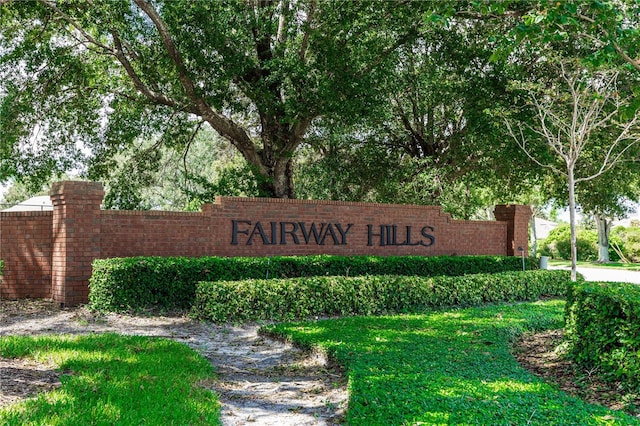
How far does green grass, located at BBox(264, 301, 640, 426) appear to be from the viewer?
4.80 m

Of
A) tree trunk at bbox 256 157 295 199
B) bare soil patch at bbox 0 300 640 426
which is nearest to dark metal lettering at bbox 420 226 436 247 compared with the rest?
tree trunk at bbox 256 157 295 199

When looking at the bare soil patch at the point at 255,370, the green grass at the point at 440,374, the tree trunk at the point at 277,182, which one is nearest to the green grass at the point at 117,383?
the bare soil patch at the point at 255,370

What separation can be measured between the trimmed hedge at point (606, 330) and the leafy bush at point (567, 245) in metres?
34.5

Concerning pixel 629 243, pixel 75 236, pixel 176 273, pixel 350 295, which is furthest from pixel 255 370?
pixel 629 243

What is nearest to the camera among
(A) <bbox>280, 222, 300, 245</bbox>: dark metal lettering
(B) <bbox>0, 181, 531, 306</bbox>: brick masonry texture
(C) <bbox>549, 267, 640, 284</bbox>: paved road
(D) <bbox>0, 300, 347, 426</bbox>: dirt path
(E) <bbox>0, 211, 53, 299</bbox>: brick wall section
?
(D) <bbox>0, 300, 347, 426</bbox>: dirt path

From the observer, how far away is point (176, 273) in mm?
10641

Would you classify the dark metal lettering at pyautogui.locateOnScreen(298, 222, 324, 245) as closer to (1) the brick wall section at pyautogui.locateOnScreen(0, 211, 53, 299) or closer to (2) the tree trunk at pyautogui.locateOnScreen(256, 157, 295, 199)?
(2) the tree trunk at pyautogui.locateOnScreen(256, 157, 295, 199)

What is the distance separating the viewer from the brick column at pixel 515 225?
62.4 ft

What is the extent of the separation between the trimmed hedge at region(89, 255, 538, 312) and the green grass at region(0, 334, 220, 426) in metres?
2.40

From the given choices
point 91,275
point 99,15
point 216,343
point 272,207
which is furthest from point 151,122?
point 216,343

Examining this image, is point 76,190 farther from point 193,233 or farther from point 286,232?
point 286,232

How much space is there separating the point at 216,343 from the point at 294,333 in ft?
3.85

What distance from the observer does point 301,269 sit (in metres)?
12.8

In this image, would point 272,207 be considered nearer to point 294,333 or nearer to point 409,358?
point 294,333
